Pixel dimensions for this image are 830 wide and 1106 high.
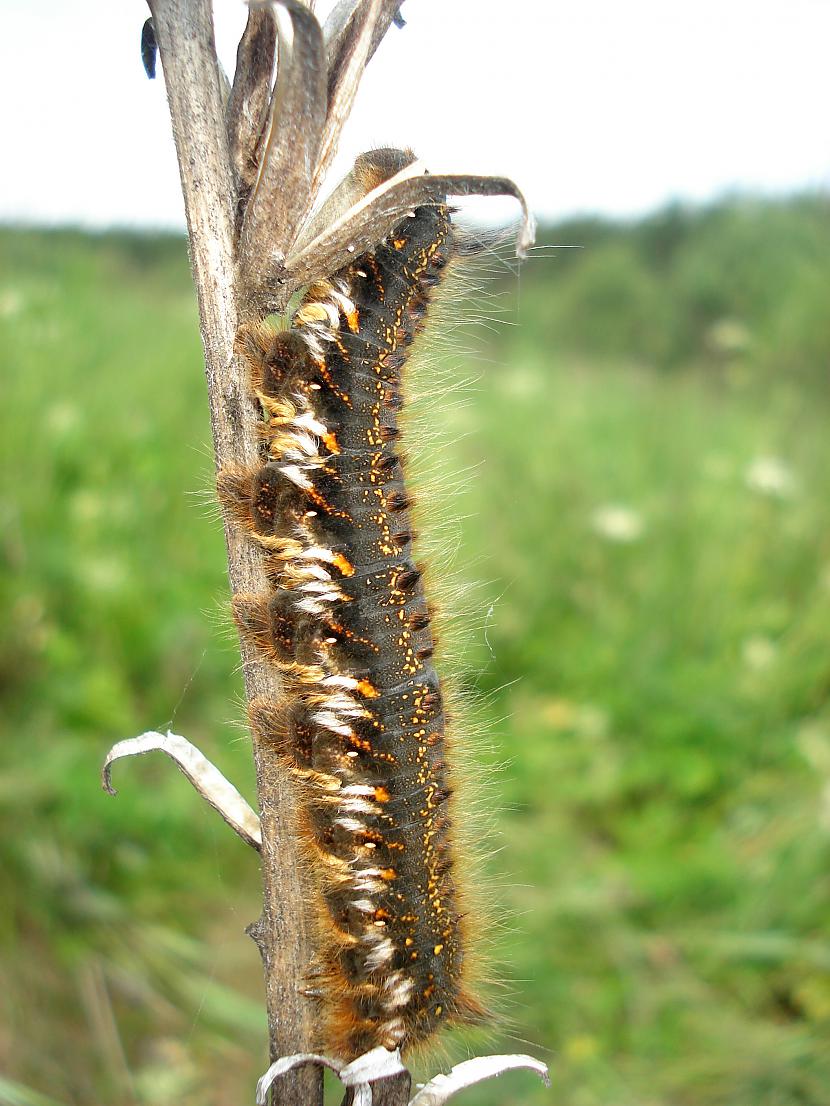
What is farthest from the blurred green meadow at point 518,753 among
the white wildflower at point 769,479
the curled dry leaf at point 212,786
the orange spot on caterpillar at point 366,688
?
the curled dry leaf at point 212,786

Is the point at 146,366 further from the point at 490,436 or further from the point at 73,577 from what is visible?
the point at 490,436

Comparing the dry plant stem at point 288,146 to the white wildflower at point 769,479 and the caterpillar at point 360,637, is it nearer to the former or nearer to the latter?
the caterpillar at point 360,637

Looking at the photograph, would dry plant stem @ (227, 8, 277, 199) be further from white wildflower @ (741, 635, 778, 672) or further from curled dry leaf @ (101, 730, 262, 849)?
white wildflower @ (741, 635, 778, 672)

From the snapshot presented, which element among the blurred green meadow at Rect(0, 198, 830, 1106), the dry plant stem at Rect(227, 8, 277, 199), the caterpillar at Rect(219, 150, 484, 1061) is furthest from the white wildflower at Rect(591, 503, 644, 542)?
the dry plant stem at Rect(227, 8, 277, 199)

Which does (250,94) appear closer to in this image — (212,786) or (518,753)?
(212,786)

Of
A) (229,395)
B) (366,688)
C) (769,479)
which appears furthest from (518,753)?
(229,395)

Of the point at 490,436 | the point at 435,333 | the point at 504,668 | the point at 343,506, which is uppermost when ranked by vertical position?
the point at 435,333

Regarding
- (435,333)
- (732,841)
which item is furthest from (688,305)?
(435,333)
